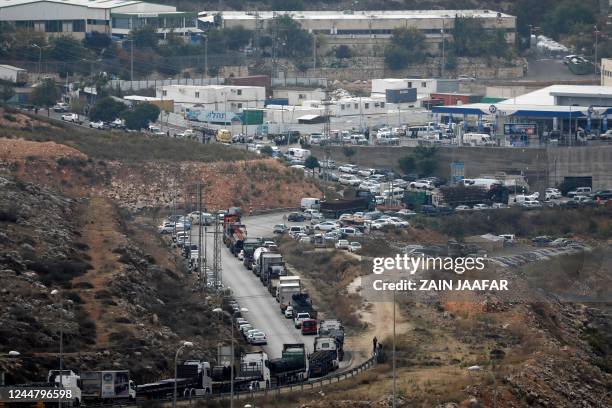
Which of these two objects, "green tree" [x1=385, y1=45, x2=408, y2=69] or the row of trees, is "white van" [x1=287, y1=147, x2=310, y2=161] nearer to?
"green tree" [x1=385, y1=45, x2=408, y2=69]

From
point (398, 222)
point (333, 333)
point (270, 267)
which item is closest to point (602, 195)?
point (398, 222)

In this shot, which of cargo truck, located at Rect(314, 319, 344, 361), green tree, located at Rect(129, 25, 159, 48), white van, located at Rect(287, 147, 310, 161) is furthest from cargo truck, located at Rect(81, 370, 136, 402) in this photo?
green tree, located at Rect(129, 25, 159, 48)

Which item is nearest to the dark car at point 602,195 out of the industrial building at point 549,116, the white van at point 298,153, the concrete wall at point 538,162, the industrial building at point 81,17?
the concrete wall at point 538,162

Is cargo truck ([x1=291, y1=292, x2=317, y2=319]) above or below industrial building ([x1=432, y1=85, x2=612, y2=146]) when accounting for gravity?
below

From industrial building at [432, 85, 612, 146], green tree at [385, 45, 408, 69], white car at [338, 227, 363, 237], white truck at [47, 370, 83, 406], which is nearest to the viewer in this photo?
white truck at [47, 370, 83, 406]

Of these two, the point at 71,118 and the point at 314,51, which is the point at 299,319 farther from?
the point at 314,51

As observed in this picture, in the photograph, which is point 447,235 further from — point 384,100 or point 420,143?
point 384,100

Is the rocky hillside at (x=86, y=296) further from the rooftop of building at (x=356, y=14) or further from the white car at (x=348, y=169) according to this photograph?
the rooftop of building at (x=356, y=14)
